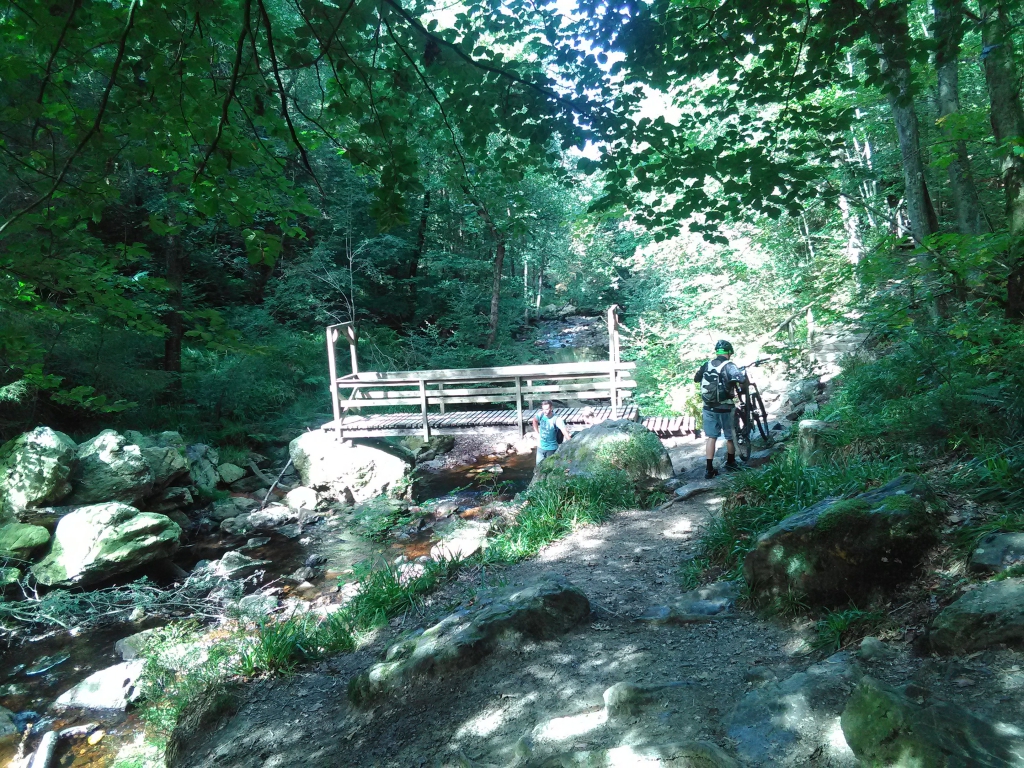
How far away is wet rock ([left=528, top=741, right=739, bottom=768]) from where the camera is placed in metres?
2.00

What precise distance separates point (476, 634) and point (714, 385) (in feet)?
14.8

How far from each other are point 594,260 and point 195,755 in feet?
69.4

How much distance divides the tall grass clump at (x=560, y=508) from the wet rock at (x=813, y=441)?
1895 mm

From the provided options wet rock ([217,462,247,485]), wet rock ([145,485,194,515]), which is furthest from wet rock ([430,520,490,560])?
wet rock ([217,462,247,485])

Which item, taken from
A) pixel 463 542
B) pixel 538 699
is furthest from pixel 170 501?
pixel 538 699

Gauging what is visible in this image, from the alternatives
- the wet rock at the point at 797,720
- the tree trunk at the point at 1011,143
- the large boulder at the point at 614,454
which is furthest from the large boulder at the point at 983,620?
the large boulder at the point at 614,454

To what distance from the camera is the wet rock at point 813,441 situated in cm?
542

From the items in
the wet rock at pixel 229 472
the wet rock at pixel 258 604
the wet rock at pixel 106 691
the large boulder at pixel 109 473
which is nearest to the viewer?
the wet rock at pixel 106 691

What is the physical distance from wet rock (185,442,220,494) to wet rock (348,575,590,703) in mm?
8882

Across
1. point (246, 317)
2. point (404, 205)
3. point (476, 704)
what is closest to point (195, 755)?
point (476, 704)

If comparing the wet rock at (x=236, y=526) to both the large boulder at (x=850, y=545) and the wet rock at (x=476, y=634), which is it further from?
the large boulder at (x=850, y=545)

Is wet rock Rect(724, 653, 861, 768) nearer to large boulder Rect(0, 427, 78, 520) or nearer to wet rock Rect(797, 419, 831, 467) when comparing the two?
wet rock Rect(797, 419, 831, 467)

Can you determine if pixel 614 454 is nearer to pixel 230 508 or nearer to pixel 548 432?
pixel 548 432

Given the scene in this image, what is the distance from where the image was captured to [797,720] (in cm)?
219
